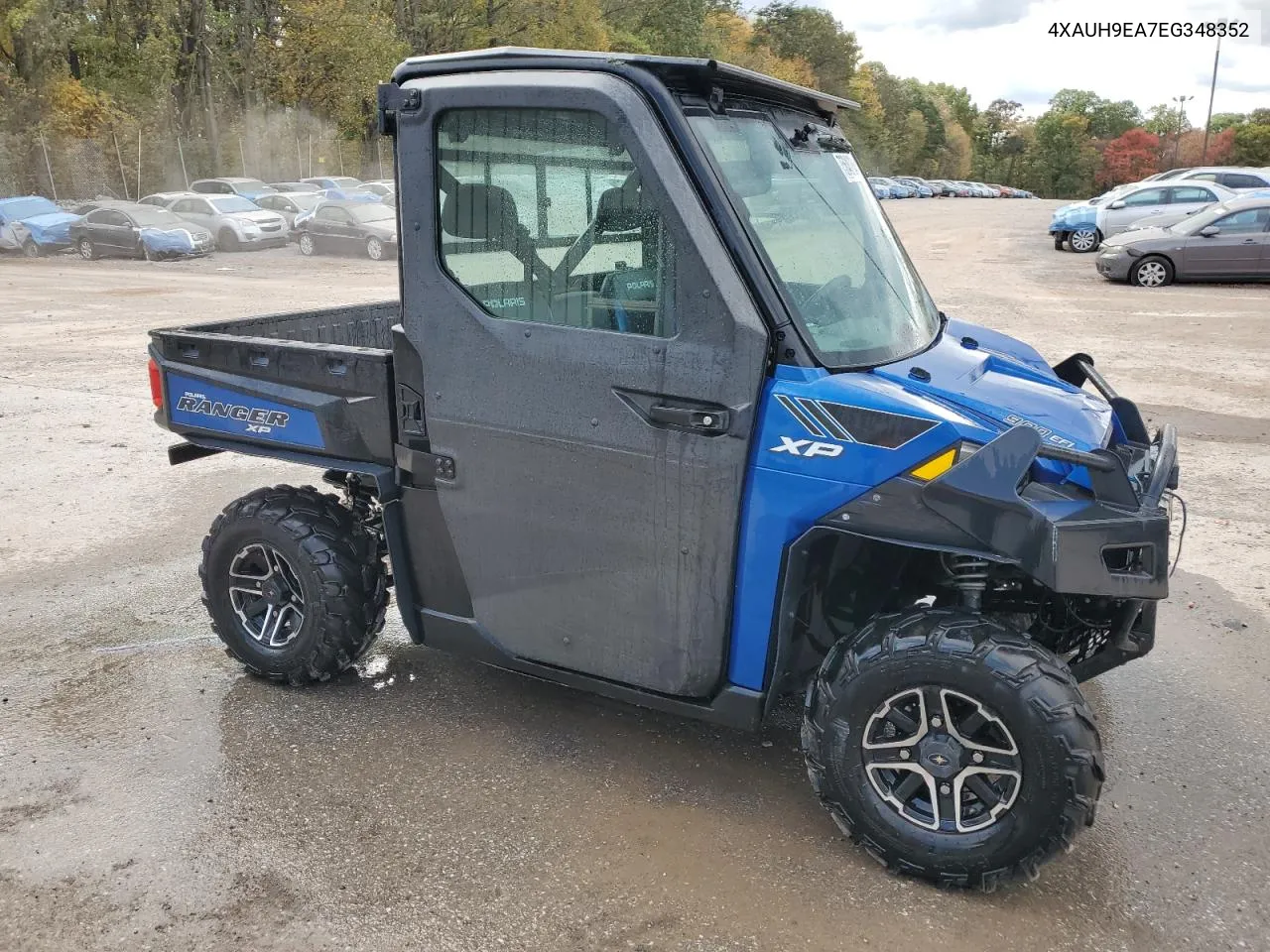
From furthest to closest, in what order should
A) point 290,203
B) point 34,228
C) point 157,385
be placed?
point 290,203
point 34,228
point 157,385

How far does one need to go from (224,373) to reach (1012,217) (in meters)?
41.1

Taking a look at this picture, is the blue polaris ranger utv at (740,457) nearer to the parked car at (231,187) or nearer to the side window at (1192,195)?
the side window at (1192,195)

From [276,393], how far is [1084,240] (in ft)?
79.0

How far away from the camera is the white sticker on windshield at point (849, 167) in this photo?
11.8 ft

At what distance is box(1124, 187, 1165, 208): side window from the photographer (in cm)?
2122

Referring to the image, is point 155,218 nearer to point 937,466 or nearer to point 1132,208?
point 1132,208

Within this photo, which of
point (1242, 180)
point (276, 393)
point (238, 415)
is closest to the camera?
point (276, 393)

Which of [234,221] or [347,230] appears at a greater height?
[234,221]

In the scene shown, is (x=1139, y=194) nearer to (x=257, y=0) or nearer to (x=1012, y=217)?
(x=1012, y=217)

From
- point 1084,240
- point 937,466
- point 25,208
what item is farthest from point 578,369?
point 25,208

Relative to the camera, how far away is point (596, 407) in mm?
3131

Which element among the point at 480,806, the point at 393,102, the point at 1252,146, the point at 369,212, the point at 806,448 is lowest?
the point at 480,806

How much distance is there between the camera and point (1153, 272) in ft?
58.6

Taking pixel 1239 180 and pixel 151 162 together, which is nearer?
pixel 1239 180
